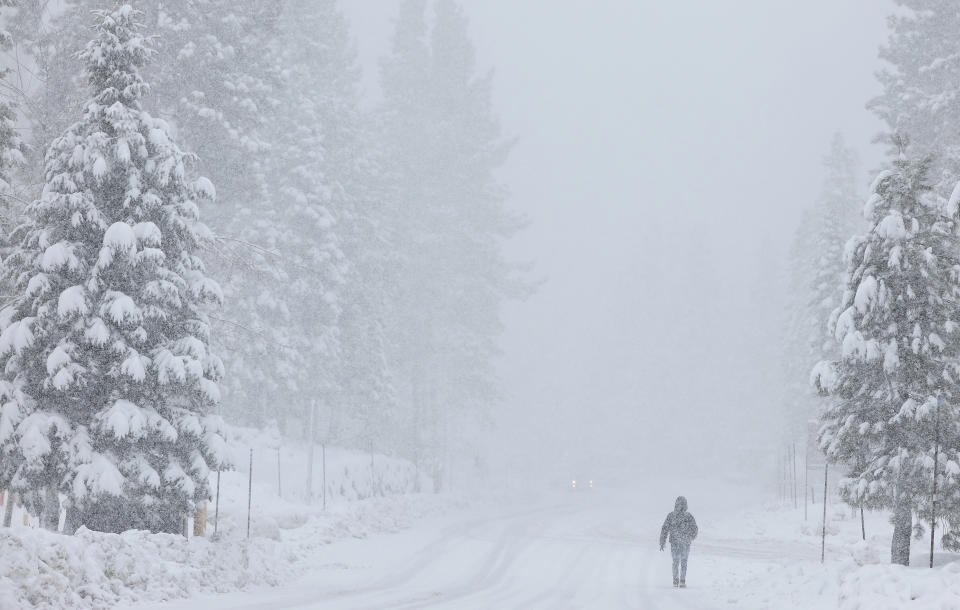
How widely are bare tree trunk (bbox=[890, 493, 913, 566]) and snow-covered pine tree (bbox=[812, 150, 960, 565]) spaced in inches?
0.6

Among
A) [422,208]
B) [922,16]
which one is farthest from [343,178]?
[922,16]

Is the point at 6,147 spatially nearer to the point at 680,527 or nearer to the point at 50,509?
the point at 50,509

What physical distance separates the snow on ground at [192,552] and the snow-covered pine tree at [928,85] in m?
18.5

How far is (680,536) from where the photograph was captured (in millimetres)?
18250

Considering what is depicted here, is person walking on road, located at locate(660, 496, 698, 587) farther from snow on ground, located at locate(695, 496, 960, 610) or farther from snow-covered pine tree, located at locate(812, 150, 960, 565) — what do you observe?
snow-covered pine tree, located at locate(812, 150, 960, 565)

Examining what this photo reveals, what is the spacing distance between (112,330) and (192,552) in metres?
3.73

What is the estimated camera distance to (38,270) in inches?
580

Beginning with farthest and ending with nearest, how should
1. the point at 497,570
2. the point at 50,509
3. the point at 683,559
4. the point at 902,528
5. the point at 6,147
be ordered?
1. the point at 497,570
2. the point at 683,559
3. the point at 6,147
4. the point at 50,509
5. the point at 902,528

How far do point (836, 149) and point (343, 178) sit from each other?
27.9 m

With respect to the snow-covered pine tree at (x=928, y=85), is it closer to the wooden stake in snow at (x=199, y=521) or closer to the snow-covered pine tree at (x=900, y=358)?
the snow-covered pine tree at (x=900, y=358)

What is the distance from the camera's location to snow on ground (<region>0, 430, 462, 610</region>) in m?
11.0

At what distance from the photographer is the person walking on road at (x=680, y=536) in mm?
18016

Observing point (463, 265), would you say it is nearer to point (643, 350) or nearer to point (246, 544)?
point (246, 544)

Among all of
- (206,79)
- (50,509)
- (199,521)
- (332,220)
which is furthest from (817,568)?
(332,220)
